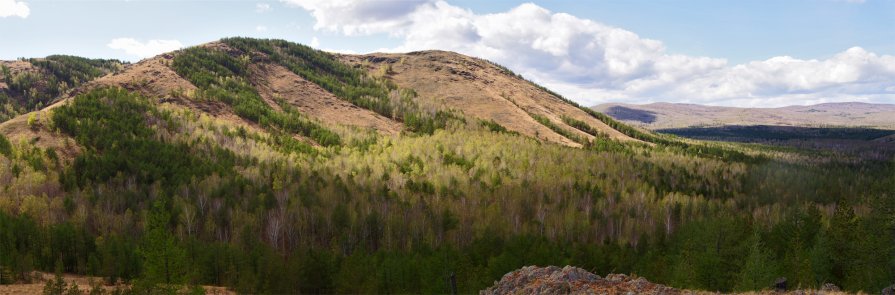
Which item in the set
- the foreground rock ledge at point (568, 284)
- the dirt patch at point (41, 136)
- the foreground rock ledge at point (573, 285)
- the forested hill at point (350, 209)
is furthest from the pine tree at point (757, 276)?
the dirt patch at point (41, 136)

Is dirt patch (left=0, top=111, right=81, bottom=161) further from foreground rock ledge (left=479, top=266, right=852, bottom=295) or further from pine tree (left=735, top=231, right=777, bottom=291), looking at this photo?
pine tree (left=735, top=231, right=777, bottom=291)

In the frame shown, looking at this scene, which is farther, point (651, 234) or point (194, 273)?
point (651, 234)

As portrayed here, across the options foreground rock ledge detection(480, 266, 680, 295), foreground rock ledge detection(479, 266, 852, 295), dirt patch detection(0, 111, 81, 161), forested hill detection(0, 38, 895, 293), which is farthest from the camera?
dirt patch detection(0, 111, 81, 161)

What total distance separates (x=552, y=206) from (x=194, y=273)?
95.7m

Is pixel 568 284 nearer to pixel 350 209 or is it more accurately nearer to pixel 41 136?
pixel 350 209

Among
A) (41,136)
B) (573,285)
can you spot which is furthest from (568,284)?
(41,136)

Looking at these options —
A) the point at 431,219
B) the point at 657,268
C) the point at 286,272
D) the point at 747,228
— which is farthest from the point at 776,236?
the point at 286,272

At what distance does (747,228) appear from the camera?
102 m

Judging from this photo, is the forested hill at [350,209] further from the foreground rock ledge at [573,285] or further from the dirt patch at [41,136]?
the foreground rock ledge at [573,285]

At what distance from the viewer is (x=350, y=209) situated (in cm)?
11938

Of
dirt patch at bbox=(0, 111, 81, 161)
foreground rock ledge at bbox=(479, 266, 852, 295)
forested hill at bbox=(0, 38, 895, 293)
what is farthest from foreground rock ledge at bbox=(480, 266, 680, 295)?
dirt patch at bbox=(0, 111, 81, 161)

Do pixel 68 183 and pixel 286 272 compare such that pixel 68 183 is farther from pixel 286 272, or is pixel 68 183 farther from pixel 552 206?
pixel 552 206

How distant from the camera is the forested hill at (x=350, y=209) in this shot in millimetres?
76438

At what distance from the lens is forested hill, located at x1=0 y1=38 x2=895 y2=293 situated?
76438 millimetres
